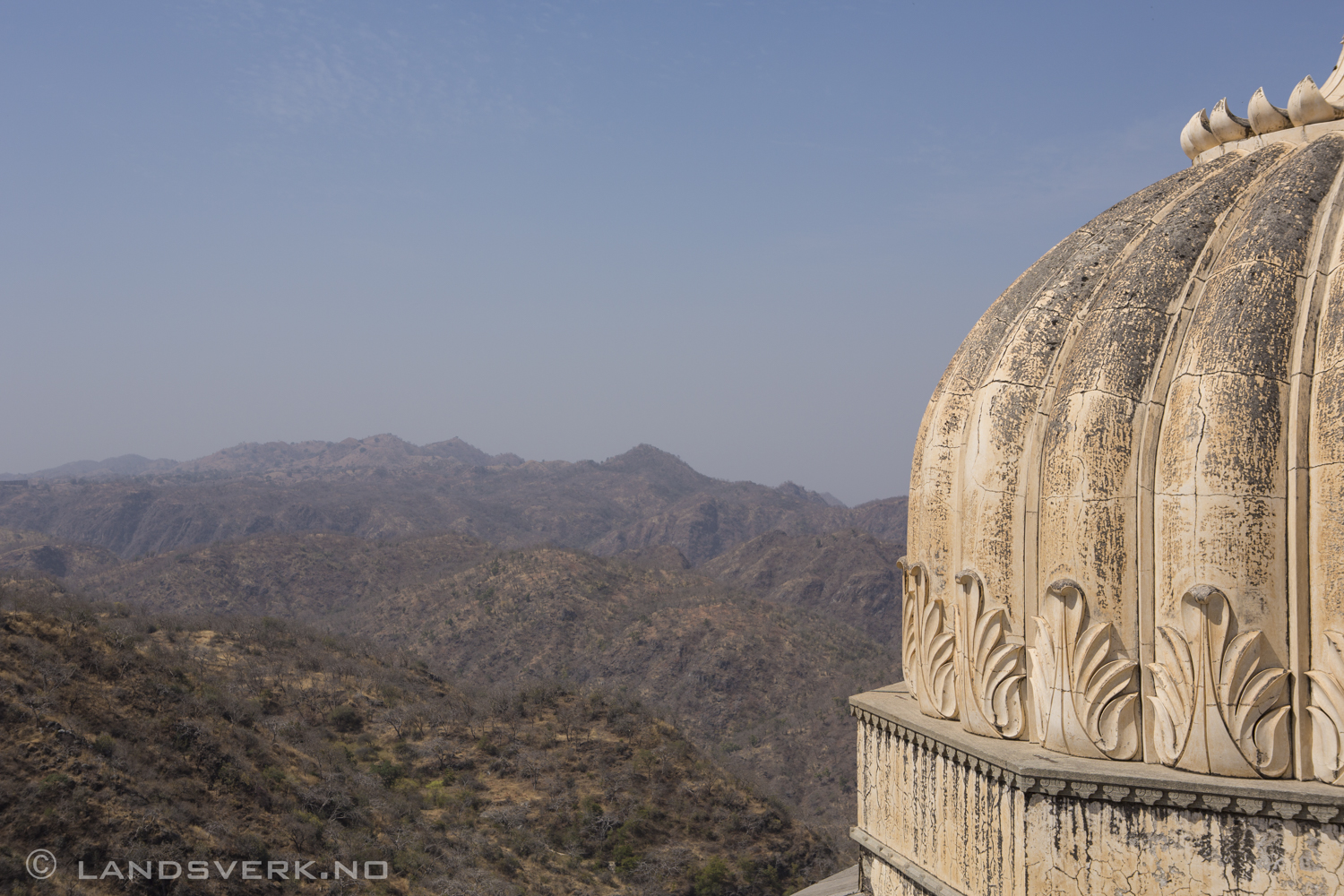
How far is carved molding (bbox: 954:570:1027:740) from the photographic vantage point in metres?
4.51

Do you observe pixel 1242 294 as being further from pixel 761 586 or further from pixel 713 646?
pixel 761 586

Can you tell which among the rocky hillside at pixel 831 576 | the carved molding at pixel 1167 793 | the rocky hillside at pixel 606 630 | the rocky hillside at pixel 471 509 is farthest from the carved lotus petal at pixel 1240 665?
the rocky hillside at pixel 471 509

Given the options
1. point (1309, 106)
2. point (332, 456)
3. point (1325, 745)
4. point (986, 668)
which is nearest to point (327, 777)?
point (986, 668)

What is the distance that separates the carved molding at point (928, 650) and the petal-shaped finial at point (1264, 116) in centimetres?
313

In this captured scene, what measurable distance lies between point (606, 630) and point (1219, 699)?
41.5 m

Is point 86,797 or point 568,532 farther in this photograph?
point 568,532

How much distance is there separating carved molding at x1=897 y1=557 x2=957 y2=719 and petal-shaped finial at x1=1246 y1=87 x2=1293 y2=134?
3132 mm

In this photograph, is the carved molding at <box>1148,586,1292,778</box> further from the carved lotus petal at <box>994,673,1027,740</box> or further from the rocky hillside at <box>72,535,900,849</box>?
the rocky hillside at <box>72,535,900,849</box>

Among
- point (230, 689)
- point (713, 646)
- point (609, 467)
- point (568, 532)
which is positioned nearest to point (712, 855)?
point (230, 689)

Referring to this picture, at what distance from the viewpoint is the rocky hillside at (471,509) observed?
94.3 metres

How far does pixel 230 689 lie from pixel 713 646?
75.7 ft

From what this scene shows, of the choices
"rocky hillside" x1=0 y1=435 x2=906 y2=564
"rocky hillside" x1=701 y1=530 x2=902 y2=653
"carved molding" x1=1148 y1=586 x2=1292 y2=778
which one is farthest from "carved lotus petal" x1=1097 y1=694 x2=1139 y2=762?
"rocky hillside" x1=0 y1=435 x2=906 y2=564

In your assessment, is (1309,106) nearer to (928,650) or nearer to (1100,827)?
(928,650)

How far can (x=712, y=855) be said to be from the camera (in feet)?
64.6
